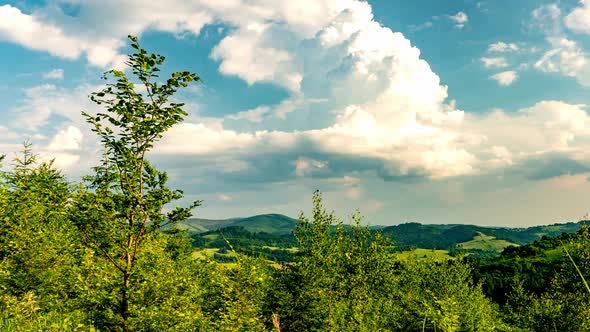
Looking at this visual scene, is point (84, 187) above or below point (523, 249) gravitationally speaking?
above

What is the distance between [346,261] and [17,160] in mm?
44500

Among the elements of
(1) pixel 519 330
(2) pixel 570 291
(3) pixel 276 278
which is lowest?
(1) pixel 519 330

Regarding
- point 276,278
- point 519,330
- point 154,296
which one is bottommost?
point 519,330

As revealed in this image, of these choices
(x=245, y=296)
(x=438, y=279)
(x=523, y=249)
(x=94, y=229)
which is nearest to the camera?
(x=94, y=229)

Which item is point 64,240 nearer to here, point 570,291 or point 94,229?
point 94,229

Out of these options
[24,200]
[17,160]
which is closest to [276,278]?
[24,200]

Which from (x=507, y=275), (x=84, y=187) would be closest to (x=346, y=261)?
(x=84, y=187)

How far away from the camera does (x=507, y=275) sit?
112125 millimetres

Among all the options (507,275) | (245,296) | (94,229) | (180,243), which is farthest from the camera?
(507,275)

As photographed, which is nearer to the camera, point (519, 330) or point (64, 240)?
point (64, 240)

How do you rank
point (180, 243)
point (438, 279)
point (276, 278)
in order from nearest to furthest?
point (276, 278)
point (438, 279)
point (180, 243)

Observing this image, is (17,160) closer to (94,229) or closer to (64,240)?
(64,240)

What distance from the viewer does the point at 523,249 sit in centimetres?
14612

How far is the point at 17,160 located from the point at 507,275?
121591 mm
